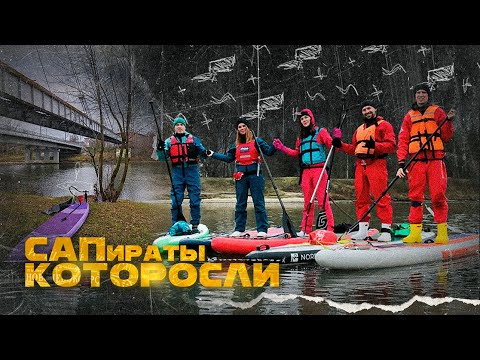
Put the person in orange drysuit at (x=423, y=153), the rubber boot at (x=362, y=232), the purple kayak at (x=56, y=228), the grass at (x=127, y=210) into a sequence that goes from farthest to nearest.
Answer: the rubber boot at (x=362, y=232), the person in orange drysuit at (x=423, y=153), the grass at (x=127, y=210), the purple kayak at (x=56, y=228)

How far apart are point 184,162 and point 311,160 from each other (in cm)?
124

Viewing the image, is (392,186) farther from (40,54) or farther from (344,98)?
(40,54)

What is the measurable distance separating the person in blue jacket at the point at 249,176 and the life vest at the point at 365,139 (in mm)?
860

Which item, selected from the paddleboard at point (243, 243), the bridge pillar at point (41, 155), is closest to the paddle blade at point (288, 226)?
the paddleboard at point (243, 243)

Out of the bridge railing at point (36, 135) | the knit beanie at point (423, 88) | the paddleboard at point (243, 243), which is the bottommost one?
the paddleboard at point (243, 243)

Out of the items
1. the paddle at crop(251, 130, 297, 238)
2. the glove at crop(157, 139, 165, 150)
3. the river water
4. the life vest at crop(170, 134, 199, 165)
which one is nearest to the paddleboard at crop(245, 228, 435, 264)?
the river water

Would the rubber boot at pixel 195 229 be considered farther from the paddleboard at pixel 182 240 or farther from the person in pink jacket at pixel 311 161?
the person in pink jacket at pixel 311 161

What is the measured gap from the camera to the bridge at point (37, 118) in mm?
5191

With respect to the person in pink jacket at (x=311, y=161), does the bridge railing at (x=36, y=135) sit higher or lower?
higher

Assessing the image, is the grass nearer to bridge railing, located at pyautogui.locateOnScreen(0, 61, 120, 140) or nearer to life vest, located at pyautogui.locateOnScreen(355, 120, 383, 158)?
life vest, located at pyautogui.locateOnScreen(355, 120, 383, 158)

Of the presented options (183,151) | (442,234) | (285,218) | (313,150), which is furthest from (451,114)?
(183,151)

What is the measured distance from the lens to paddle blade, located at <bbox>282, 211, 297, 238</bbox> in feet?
19.0
